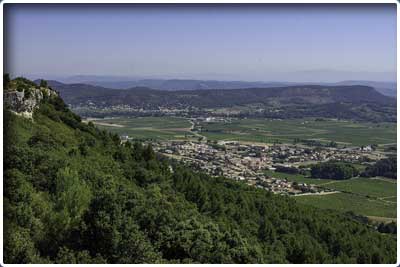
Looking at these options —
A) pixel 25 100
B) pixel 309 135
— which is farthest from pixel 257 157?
pixel 25 100

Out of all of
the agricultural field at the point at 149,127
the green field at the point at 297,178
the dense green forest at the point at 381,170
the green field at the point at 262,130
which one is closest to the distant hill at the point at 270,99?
the green field at the point at 262,130

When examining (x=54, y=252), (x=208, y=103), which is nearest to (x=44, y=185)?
(x=54, y=252)

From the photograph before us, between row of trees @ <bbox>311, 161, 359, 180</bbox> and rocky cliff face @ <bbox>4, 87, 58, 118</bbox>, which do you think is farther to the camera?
row of trees @ <bbox>311, 161, 359, 180</bbox>

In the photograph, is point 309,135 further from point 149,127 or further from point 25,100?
point 25,100

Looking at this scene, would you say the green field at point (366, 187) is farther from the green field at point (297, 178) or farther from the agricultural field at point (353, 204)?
the agricultural field at point (353, 204)

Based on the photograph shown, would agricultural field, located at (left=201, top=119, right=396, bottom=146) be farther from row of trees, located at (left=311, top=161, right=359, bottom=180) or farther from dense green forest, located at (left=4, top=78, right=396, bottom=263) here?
dense green forest, located at (left=4, top=78, right=396, bottom=263)

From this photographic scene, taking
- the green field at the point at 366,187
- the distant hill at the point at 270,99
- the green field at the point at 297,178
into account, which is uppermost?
the distant hill at the point at 270,99

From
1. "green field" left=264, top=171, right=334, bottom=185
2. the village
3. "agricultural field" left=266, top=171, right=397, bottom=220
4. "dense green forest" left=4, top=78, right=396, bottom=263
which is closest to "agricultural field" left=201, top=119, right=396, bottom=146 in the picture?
the village

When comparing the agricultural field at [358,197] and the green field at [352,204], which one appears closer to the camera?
the green field at [352,204]
